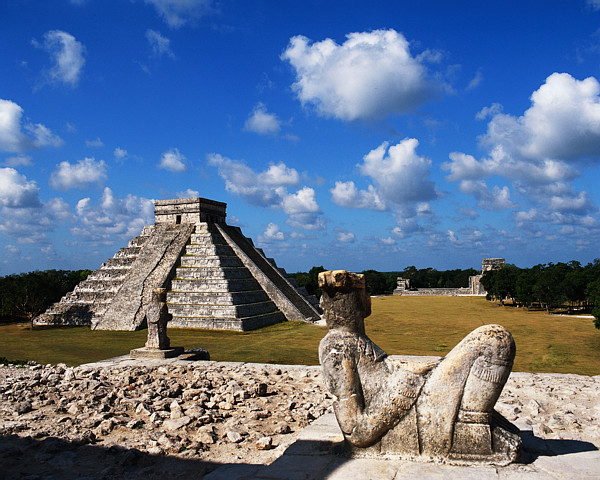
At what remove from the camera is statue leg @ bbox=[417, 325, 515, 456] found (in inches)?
147

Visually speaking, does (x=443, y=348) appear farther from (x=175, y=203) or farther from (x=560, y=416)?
(x=175, y=203)

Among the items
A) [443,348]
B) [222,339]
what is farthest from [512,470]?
[222,339]

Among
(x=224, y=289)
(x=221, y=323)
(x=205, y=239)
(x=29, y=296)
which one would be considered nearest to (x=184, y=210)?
A: (x=205, y=239)

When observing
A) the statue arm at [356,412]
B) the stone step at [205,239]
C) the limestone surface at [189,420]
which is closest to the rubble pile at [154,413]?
the limestone surface at [189,420]

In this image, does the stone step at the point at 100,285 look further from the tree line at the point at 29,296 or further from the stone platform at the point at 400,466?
the stone platform at the point at 400,466

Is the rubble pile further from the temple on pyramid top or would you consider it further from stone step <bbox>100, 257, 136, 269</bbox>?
the temple on pyramid top

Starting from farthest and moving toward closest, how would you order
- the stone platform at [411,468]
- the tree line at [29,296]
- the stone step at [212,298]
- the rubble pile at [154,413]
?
the tree line at [29,296]
the stone step at [212,298]
the rubble pile at [154,413]
the stone platform at [411,468]

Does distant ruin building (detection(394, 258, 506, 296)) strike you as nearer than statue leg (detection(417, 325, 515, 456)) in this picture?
No

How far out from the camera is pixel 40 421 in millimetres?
7098

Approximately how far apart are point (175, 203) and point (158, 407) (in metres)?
21.4

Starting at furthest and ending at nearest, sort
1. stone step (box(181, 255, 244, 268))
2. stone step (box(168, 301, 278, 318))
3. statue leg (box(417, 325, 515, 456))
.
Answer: stone step (box(181, 255, 244, 268)), stone step (box(168, 301, 278, 318)), statue leg (box(417, 325, 515, 456))

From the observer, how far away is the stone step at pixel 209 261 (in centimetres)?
2319

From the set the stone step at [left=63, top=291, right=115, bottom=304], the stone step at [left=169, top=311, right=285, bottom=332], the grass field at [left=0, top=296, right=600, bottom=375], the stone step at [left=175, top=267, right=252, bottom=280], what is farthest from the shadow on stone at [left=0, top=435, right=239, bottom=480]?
the stone step at [left=63, top=291, right=115, bottom=304]

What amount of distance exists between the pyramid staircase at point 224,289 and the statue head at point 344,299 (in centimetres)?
1571
